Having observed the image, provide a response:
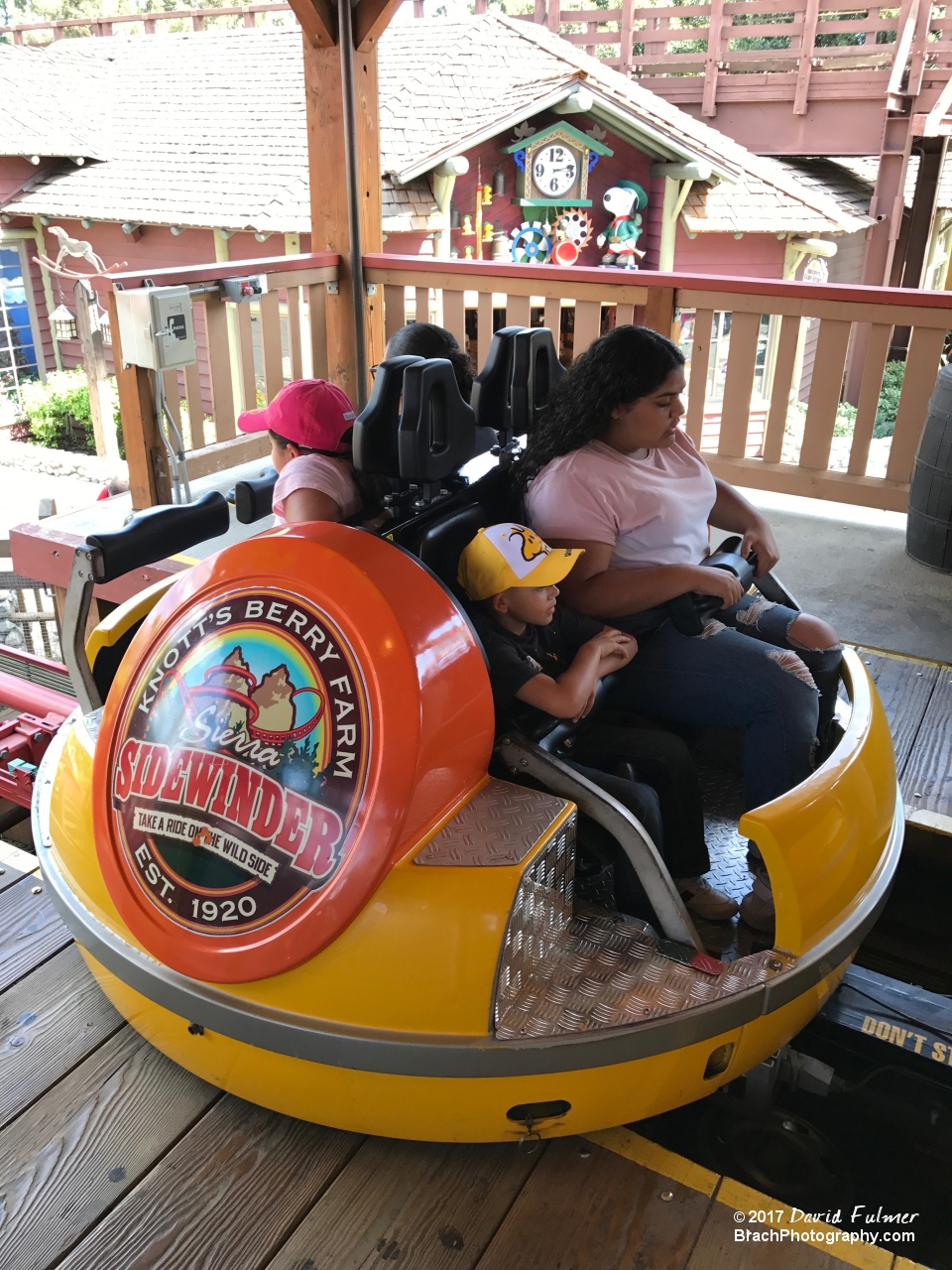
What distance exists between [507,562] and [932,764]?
139 cm

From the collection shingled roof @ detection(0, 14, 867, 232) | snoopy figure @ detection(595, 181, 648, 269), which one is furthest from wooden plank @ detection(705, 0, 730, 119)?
snoopy figure @ detection(595, 181, 648, 269)

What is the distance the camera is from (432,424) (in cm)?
154

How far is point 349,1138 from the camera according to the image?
155 centimetres

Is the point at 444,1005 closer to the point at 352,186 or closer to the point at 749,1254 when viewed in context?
→ the point at 749,1254

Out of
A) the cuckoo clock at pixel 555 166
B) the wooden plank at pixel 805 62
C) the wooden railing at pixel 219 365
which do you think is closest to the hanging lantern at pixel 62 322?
the cuckoo clock at pixel 555 166

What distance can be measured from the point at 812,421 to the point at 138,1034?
313 centimetres

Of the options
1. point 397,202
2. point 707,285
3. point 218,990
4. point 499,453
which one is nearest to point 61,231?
point 397,202

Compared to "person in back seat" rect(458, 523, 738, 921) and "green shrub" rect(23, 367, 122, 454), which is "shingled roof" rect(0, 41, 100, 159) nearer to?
"green shrub" rect(23, 367, 122, 454)

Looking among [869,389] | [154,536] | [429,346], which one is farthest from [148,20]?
[154,536]

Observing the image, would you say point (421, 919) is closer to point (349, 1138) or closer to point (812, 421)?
point (349, 1138)

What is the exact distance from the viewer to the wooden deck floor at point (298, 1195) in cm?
139

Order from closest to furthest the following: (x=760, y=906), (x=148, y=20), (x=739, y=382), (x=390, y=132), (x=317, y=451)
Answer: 1. (x=760, y=906)
2. (x=317, y=451)
3. (x=739, y=382)
4. (x=390, y=132)
5. (x=148, y=20)

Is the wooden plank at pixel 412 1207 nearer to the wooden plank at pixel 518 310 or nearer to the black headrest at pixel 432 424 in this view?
the black headrest at pixel 432 424

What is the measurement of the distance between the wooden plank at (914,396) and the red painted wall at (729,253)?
679 centimetres
